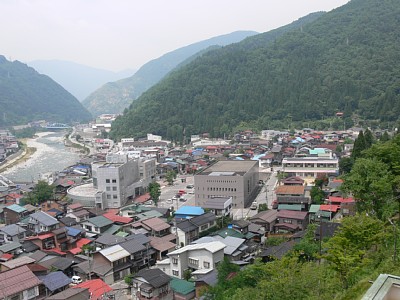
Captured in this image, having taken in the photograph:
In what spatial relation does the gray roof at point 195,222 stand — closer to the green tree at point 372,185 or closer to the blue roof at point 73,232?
the blue roof at point 73,232

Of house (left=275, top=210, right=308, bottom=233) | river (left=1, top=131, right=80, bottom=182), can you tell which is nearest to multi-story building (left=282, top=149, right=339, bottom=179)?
house (left=275, top=210, right=308, bottom=233)

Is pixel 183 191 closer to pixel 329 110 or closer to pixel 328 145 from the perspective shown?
pixel 328 145

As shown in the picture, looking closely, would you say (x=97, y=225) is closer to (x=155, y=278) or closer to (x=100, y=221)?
(x=100, y=221)

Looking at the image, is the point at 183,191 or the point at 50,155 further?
the point at 50,155

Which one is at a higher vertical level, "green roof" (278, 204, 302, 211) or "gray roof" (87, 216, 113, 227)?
"gray roof" (87, 216, 113, 227)

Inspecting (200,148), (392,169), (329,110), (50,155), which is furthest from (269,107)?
(392,169)

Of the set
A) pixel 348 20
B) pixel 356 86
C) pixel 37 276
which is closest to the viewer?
pixel 37 276

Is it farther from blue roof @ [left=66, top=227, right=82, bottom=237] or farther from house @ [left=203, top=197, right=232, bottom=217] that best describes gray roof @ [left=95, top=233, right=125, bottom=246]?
house @ [left=203, top=197, right=232, bottom=217]
